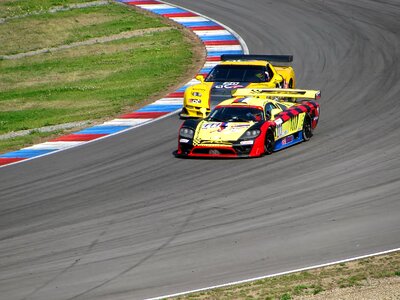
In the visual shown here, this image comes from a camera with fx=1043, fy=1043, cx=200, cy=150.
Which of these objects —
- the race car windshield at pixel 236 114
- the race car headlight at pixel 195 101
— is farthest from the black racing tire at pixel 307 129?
the race car headlight at pixel 195 101

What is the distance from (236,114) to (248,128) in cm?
88

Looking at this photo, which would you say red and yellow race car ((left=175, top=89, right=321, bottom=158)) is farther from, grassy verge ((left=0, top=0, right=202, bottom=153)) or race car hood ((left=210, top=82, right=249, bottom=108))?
grassy verge ((left=0, top=0, right=202, bottom=153))

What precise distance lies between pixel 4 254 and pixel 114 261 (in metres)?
1.94

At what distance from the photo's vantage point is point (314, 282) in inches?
540

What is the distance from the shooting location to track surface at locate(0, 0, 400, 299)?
14828 millimetres

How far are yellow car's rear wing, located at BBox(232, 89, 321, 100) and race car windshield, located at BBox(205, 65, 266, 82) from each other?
170cm

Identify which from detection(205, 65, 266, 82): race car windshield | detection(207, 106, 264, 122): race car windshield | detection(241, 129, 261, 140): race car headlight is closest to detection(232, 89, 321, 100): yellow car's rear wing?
detection(207, 106, 264, 122): race car windshield

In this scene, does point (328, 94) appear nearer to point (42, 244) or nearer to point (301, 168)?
point (301, 168)

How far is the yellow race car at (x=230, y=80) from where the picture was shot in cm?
2506

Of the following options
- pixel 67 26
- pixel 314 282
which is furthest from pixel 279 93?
pixel 67 26

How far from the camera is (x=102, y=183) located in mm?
20125

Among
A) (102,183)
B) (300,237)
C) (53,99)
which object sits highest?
(300,237)

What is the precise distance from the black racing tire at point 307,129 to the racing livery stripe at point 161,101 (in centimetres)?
457

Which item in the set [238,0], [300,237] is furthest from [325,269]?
[238,0]
